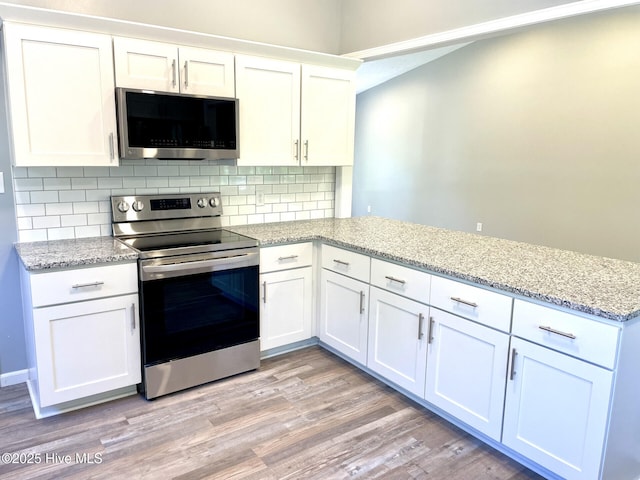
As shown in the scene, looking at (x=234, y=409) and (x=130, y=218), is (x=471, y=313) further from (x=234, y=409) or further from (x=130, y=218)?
(x=130, y=218)

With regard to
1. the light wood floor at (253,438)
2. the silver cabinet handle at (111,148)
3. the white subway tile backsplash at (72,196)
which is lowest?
the light wood floor at (253,438)

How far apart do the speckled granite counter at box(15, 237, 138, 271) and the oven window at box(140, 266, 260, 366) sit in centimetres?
24

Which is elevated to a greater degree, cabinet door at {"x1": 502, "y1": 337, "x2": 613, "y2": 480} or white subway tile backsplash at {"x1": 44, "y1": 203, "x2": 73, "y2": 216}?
white subway tile backsplash at {"x1": 44, "y1": 203, "x2": 73, "y2": 216}

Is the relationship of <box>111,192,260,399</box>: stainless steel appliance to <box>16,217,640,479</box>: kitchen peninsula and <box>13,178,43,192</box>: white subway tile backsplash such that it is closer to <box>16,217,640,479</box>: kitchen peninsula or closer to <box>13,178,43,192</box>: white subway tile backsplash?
<box>16,217,640,479</box>: kitchen peninsula

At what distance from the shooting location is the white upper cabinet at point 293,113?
300 centimetres

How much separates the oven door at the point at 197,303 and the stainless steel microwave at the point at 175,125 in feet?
2.13

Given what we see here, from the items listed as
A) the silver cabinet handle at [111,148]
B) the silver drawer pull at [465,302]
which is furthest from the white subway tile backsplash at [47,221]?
the silver drawer pull at [465,302]

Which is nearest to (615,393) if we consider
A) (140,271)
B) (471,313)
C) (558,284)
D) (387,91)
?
(558,284)

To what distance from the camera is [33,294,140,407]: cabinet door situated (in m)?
2.25

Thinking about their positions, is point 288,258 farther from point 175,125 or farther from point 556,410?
point 556,410

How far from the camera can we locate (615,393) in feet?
5.38

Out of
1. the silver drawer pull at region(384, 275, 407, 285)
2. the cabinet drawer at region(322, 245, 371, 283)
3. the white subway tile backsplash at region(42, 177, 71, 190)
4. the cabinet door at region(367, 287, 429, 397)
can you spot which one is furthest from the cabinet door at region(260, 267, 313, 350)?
the white subway tile backsplash at region(42, 177, 71, 190)

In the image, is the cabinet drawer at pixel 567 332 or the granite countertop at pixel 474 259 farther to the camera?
the granite countertop at pixel 474 259

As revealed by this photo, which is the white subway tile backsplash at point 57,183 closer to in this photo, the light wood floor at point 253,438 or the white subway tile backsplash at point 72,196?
the white subway tile backsplash at point 72,196
